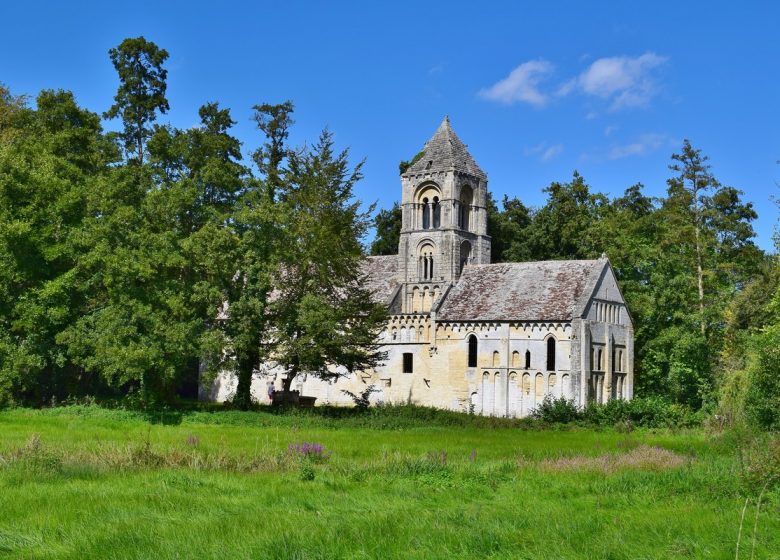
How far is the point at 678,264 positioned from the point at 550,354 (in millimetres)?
9708

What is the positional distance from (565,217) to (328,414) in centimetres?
2986

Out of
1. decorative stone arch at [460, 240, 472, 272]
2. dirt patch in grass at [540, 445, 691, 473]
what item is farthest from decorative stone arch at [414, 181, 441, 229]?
dirt patch in grass at [540, 445, 691, 473]

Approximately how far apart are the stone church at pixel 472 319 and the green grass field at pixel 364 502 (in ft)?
69.3

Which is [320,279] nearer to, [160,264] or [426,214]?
[160,264]

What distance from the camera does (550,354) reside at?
50531 millimetres

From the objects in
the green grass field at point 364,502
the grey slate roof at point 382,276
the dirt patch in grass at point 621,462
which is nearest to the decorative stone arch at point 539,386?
the grey slate roof at point 382,276

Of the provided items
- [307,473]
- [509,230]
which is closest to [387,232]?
[509,230]

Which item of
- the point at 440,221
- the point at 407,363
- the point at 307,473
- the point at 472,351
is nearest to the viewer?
the point at 307,473

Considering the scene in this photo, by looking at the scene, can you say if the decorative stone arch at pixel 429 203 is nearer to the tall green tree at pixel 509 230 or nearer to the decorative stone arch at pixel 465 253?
the decorative stone arch at pixel 465 253

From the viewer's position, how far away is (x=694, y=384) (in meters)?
50.0

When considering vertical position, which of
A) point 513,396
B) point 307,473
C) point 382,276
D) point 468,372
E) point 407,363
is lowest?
point 307,473

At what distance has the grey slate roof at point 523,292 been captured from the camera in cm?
5050

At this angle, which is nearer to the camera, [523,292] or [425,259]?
[523,292]

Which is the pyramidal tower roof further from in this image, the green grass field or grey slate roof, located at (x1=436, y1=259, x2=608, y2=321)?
the green grass field
